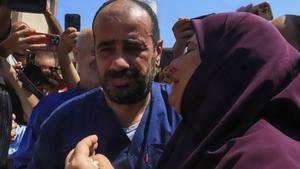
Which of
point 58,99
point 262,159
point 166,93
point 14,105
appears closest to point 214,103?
point 262,159

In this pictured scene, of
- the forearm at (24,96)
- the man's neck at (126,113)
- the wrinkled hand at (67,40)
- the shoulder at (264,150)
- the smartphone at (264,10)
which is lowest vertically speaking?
the forearm at (24,96)

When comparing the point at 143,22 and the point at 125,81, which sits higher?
the point at 143,22

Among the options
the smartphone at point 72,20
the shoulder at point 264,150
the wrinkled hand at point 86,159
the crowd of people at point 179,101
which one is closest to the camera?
the shoulder at point 264,150

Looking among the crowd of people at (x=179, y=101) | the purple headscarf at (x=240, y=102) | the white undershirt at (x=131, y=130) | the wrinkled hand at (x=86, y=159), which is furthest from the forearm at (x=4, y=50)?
the purple headscarf at (x=240, y=102)

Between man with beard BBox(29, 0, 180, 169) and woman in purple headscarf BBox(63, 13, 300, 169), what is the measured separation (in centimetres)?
27

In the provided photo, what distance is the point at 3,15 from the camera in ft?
9.14

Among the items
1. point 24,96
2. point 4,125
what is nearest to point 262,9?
point 4,125

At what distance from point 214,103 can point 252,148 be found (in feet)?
0.80

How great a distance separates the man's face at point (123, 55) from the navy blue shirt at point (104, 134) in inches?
3.5

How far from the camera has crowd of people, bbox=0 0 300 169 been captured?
58.9 inches

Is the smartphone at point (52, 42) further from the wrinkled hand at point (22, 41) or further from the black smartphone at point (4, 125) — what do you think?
the black smartphone at point (4, 125)

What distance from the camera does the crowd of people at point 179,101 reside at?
58.9 inches

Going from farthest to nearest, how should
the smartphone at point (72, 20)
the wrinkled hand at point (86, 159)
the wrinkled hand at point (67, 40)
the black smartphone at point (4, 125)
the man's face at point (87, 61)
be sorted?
the smartphone at point (72, 20) → the wrinkled hand at point (67, 40) → the man's face at point (87, 61) → the black smartphone at point (4, 125) → the wrinkled hand at point (86, 159)

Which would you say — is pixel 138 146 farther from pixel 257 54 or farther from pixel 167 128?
pixel 257 54
